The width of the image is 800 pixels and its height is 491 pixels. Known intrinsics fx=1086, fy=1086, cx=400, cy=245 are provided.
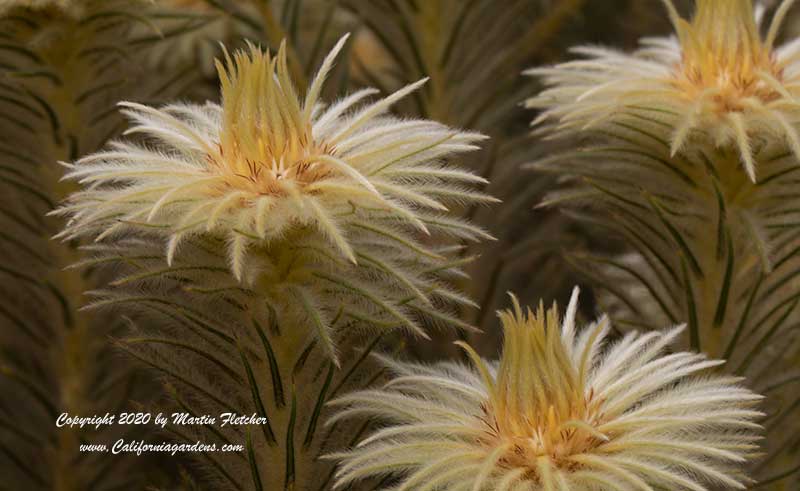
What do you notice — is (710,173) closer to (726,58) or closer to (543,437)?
(726,58)

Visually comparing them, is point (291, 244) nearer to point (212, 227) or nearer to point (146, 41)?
point (212, 227)

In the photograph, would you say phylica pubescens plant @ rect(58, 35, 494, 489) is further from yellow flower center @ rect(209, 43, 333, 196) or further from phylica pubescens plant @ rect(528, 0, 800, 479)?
phylica pubescens plant @ rect(528, 0, 800, 479)

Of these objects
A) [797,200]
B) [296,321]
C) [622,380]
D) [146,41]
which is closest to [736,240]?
[797,200]

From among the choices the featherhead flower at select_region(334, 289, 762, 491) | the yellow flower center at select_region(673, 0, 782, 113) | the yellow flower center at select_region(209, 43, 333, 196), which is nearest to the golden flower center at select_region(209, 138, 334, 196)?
Result: the yellow flower center at select_region(209, 43, 333, 196)

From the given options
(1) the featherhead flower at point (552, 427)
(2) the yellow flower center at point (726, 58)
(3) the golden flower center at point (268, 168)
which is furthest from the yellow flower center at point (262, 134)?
(2) the yellow flower center at point (726, 58)

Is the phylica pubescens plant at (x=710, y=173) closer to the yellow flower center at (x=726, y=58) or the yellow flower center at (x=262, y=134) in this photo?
the yellow flower center at (x=726, y=58)

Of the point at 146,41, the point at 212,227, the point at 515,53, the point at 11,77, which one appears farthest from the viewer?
the point at 515,53

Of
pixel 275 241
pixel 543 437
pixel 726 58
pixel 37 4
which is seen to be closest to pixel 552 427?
pixel 543 437
